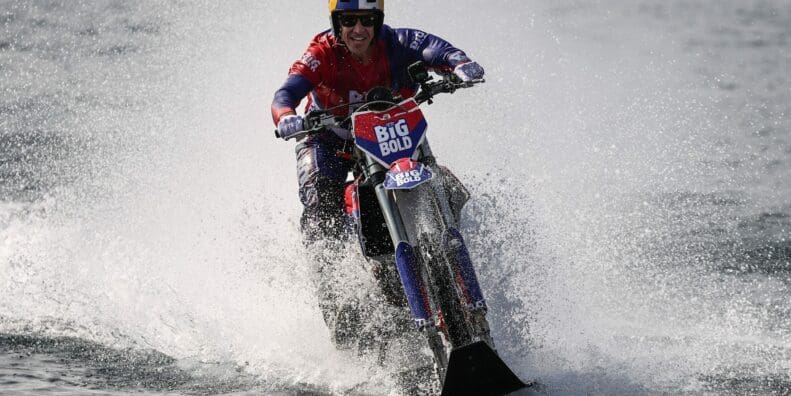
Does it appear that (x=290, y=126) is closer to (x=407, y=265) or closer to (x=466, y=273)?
(x=407, y=265)

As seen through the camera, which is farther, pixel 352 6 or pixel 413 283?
pixel 352 6

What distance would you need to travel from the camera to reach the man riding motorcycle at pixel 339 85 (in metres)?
6.22

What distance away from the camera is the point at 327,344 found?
6.60 meters

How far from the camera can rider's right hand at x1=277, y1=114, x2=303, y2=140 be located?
5.57m

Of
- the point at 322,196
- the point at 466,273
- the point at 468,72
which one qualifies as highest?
the point at 468,72

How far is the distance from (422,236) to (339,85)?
1.82 metres

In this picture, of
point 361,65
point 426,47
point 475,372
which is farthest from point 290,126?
point 475,372

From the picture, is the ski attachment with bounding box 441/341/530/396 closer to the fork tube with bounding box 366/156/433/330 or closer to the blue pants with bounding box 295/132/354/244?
the fork tube with bounding box 366/156/433/330

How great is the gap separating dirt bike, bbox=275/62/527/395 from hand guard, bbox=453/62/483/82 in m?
0.28

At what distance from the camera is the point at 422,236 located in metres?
5.16

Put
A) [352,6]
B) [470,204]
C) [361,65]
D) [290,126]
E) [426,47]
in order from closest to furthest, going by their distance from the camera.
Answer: [290,126] → [352,6] → [361,65] → [426,47] → [470,204]

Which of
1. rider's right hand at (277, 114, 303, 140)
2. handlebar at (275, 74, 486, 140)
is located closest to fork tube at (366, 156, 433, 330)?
handlebar at (275, 74, 486, 140)

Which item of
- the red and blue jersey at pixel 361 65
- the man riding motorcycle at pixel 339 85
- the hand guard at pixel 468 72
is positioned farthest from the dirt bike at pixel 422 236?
the red and blue jersey at pixel 361 65

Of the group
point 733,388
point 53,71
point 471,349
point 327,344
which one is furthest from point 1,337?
point 53,71
